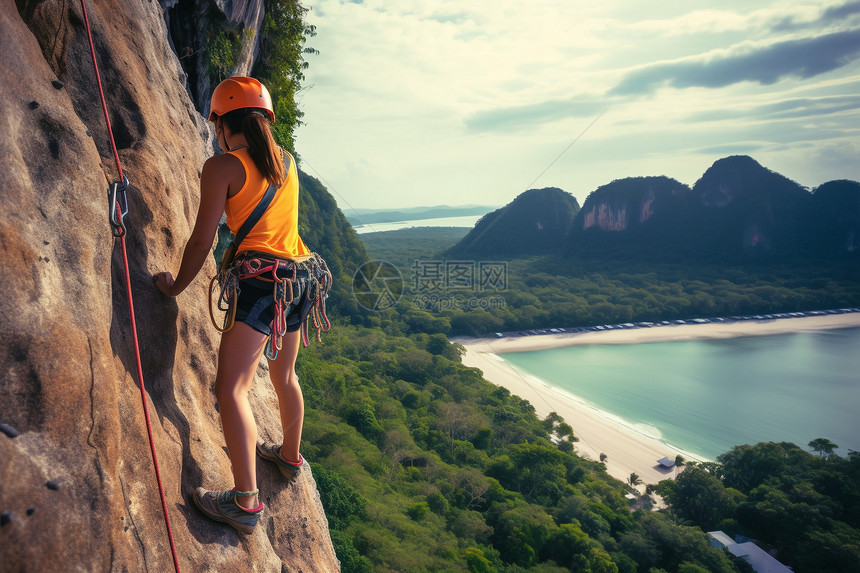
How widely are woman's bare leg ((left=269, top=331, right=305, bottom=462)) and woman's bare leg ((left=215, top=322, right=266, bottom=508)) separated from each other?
39cm

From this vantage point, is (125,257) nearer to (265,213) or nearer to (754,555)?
(265,213)

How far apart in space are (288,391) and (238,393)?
65 cm

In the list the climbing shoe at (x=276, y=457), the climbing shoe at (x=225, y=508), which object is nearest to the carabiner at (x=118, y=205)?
the climbing shoe at (x=225, y=508)

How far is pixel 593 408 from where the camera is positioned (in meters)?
29.0

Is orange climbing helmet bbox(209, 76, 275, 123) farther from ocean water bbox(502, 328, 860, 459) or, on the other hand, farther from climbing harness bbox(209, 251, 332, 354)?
ocean water bbox(502, 328, 860, 459)

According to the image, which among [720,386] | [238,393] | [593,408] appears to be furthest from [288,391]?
[720,386]

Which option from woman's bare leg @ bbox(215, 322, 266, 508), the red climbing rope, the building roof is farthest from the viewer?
the building roof

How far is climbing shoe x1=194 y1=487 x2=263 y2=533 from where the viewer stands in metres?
2.60

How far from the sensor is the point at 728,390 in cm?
3300

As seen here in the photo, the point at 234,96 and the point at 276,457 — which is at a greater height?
the point at 234,96

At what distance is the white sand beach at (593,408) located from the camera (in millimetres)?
23375

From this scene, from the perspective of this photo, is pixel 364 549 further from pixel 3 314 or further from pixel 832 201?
pixel 832 201

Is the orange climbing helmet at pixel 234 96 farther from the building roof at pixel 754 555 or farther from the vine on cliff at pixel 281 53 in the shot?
the building roof at pixel 754 555

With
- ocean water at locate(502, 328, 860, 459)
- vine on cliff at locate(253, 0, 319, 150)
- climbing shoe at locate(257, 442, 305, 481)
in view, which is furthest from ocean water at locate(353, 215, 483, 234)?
ocean water at locate(502, 328, 860, 459)
